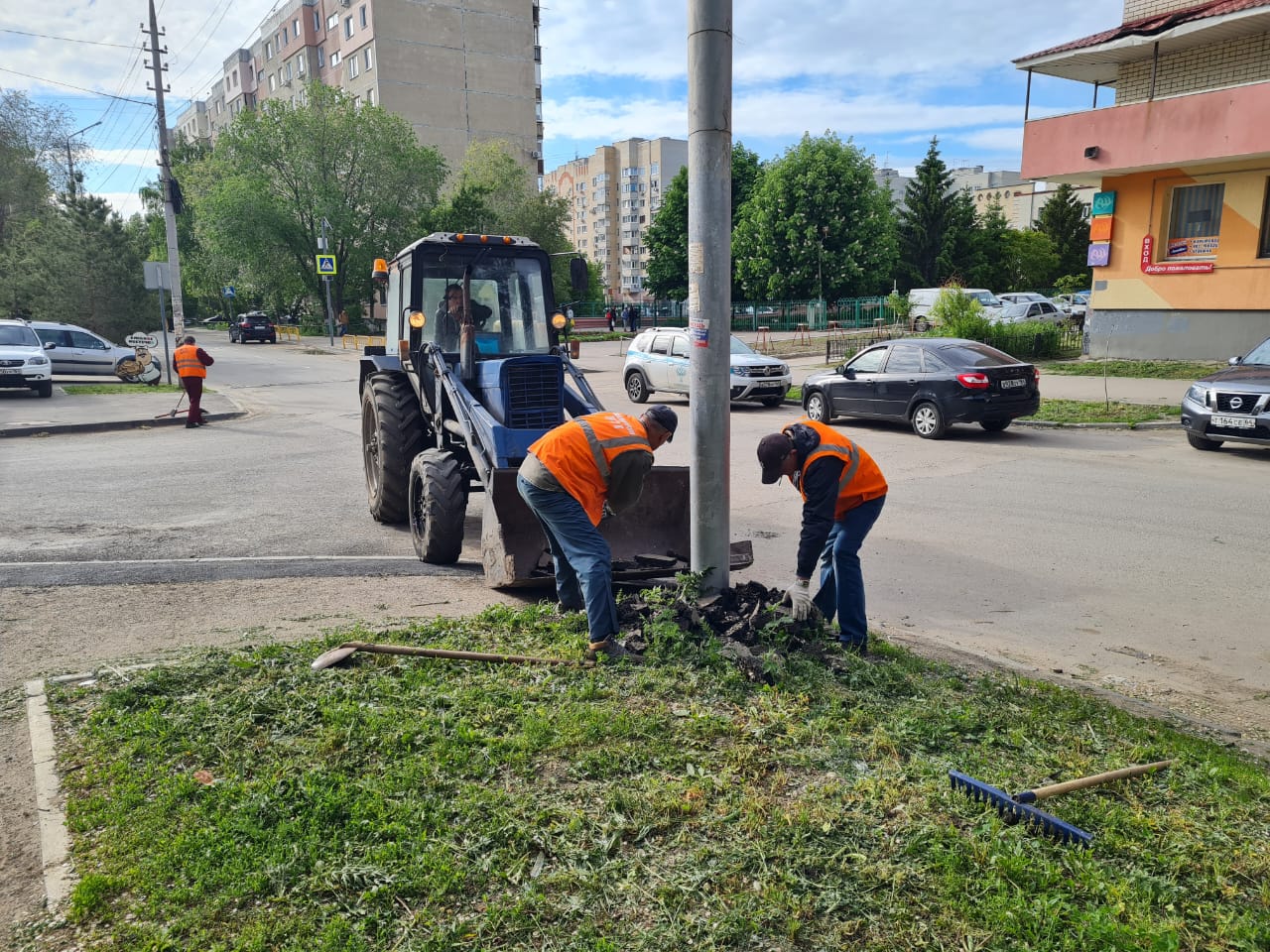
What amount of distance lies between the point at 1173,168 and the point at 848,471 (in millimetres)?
22111

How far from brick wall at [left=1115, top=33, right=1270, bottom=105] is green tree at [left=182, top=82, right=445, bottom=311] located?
35.9 meters

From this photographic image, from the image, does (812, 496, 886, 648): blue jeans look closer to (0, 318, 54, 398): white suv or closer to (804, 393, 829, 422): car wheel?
(804, 393, 829, 422): car wheel

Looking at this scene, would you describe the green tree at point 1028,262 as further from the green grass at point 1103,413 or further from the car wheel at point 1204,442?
the car wheel at point 1204,442

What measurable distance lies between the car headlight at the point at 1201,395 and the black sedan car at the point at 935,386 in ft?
7.26

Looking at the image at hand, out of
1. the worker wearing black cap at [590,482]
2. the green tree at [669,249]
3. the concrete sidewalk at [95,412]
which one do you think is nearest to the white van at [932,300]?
the green tree at [669,249]

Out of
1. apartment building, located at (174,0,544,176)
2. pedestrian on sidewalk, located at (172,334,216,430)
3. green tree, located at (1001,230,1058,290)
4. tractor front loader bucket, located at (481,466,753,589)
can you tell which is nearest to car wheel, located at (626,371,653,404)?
pedestrian on sidewalk, located at (172,334,216,430)

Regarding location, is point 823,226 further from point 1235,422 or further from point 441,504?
point 441,504

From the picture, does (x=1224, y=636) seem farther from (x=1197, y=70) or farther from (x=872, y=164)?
(x=872, y=164)

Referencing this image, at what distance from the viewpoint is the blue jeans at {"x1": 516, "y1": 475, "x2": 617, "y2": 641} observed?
5.04 m

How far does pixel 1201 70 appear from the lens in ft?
72.9

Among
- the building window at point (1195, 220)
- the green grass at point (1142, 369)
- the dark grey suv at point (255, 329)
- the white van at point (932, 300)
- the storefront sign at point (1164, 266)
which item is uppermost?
the building window at point (1195, 220)

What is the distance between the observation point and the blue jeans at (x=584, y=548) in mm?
5039

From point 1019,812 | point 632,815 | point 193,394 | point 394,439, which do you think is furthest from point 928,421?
point 193,394

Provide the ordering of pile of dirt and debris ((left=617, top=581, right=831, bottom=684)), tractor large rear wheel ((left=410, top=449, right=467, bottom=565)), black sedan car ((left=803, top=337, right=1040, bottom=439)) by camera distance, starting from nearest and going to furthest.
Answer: pile of dirt and debris ((left=617, top=581, right=831, bottom=684)), tractor large rear wheel ((left=410, top=449, right=467, bottom=565)), black sedan car ((left=803, top=337, right=1040, bottom=439))
